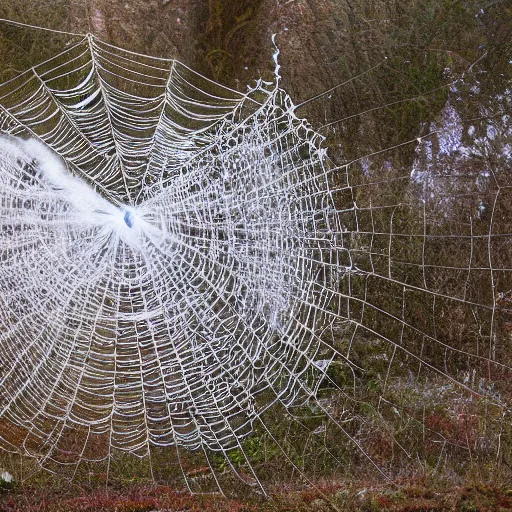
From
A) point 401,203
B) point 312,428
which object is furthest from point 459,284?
point 312,428

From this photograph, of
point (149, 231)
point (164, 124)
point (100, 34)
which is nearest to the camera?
point (149, 231)

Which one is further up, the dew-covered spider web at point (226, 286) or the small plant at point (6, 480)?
the dew-covered spider web at point (226, 286)

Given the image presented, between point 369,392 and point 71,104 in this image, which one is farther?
point 369,392

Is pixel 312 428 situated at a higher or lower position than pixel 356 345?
lower

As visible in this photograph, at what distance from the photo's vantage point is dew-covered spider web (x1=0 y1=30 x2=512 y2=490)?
4.76ft

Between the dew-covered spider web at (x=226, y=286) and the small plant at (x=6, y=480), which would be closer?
the dew-covered spider web at (x=226, y=286)

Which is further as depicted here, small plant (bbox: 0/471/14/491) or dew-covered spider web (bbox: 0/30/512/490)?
small plant (bbox: 0/471/14/491)

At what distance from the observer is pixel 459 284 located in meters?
1.78

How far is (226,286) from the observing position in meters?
1.52

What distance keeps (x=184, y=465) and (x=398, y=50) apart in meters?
1.48

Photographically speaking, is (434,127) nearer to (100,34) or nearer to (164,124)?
(164,124)

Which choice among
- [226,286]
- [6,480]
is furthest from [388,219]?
[6,480]

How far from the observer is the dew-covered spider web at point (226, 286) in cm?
145

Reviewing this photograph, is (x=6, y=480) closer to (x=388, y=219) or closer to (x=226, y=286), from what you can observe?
(x=226, y=286)
